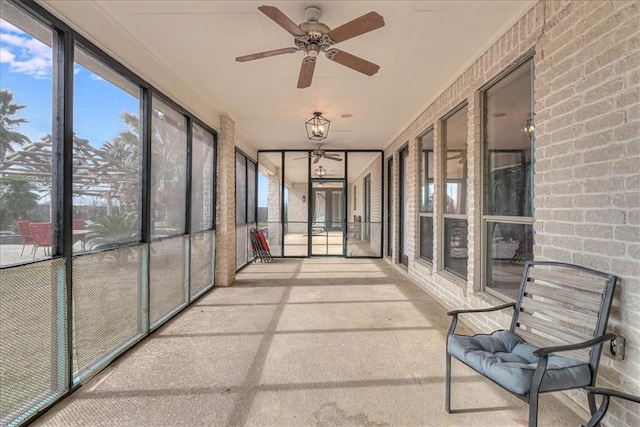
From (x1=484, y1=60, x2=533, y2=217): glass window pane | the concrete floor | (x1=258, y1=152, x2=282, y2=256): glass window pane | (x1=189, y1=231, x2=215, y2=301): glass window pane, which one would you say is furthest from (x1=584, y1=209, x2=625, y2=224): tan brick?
(x1=258, y1=152, x2=282, y2=256): glass window pane

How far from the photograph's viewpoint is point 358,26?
2188 mm

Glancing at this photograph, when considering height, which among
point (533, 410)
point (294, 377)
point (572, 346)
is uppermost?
point (572, 346)

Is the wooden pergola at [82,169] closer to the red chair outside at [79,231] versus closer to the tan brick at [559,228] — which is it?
the red chair outside at [79,231]

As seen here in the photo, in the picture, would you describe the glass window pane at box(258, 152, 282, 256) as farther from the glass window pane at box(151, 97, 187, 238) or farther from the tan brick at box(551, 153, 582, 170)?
the tan brick at box(551, 153, 582, 170)

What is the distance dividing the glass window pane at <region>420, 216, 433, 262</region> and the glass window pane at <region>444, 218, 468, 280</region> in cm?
61

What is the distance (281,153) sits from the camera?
8156 millimetres

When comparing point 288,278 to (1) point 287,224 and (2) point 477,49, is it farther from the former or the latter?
(2) point 477,49

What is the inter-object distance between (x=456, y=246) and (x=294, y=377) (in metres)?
2.72

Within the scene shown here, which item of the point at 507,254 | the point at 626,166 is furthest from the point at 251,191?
the point at 626,166

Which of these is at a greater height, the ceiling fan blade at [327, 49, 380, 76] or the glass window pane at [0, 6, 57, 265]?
the ceiling fan blade at [327, 49, 380, 76]

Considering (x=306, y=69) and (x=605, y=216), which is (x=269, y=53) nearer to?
(x=306, y=69)

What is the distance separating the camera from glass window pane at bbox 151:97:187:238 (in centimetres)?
336

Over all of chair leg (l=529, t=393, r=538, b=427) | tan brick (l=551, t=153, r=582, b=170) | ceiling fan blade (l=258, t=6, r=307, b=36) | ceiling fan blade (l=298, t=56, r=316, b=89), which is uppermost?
ceiling fan blade (l=258, t=6, r=307, b=36)

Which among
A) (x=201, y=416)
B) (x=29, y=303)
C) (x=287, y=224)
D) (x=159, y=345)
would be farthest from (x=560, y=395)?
(x=287, y=224)
